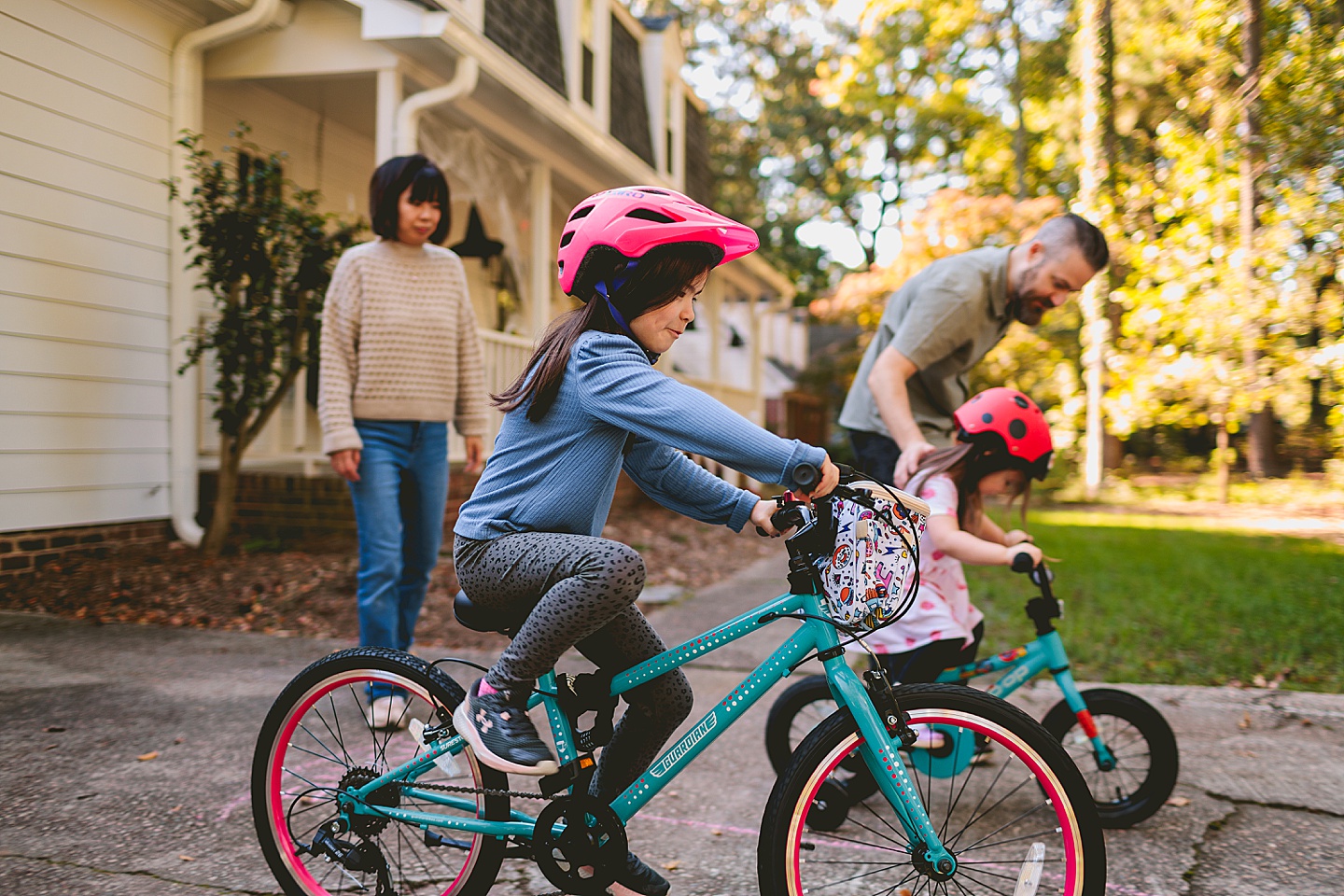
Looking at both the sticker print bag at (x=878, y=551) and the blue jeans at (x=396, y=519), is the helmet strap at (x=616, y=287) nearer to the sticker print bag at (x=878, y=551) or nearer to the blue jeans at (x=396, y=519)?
the sticker print bag at (x=878, y=551)

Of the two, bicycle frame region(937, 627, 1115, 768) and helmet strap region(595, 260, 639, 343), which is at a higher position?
helmet strap region(595, 260, 639, 343)

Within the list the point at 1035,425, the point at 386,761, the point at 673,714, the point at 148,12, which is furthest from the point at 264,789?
the point at 148,12

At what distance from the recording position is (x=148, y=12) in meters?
6.68

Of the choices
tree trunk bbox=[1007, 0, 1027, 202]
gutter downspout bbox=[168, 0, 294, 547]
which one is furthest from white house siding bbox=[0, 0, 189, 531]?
tree trunk bbox=[1007, 0, 1027, 202]

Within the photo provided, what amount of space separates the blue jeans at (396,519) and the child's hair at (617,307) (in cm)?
166

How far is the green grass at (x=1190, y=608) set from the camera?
4.70m

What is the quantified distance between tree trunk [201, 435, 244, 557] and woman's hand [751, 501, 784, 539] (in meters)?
5.46

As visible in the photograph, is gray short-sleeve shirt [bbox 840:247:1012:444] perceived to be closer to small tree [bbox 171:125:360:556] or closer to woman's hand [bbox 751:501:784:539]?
woman's hand [bbox 751:501:784:539]

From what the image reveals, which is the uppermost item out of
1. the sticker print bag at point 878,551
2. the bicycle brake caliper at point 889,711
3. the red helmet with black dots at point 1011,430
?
the red helmet with black dots at point 1011,430

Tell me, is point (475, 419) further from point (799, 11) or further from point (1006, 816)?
point (799, 11)

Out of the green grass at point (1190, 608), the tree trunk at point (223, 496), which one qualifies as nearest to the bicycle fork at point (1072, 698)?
the green grass at point (1190, 608)

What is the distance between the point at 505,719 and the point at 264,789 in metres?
0.72

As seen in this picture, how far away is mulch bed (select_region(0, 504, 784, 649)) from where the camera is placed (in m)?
5.18

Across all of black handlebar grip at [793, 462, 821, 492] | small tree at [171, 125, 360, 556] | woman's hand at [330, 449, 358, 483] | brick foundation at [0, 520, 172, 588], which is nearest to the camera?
black handlebar grip at [793, 462, 821, 492]
